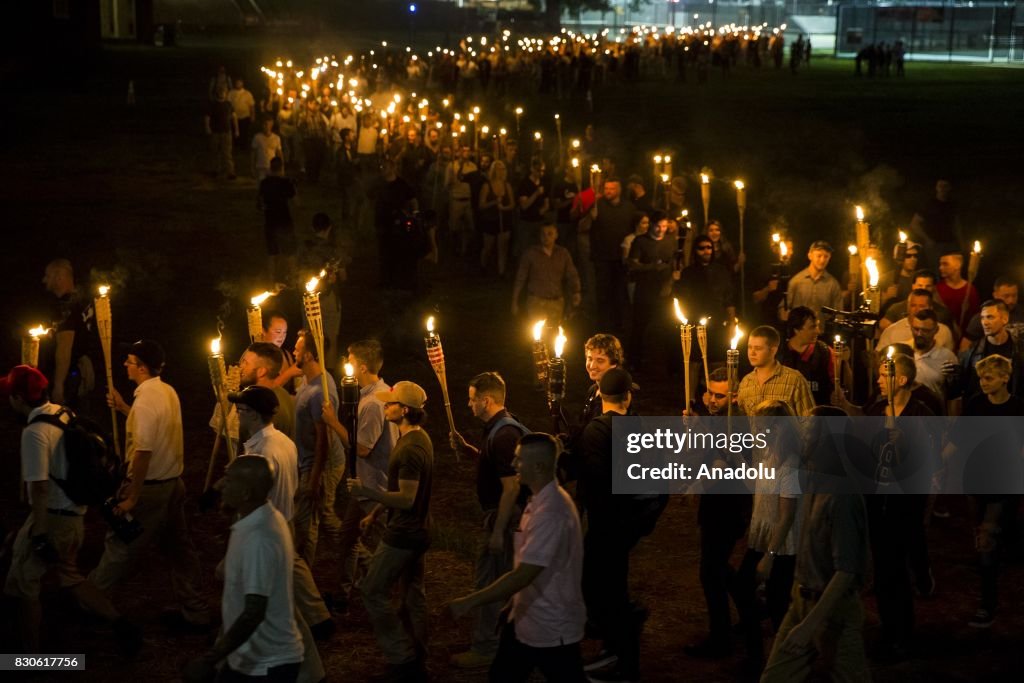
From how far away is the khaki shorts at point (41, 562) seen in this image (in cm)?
737

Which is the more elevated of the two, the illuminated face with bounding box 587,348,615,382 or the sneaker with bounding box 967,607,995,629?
the illuminated face with bounding box 587,348,615,382

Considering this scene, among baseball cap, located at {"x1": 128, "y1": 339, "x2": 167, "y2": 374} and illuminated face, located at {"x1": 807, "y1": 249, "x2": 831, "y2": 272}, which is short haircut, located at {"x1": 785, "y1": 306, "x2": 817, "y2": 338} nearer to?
illuminated face, located at {"x1": 807, "y1": 249, "x2": 831, "y2": 272}

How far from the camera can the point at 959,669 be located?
7.67 meters

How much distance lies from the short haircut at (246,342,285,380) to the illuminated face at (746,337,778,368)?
9.63 ft

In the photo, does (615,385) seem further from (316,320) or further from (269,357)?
(269,357)

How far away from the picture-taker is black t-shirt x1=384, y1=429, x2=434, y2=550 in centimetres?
730

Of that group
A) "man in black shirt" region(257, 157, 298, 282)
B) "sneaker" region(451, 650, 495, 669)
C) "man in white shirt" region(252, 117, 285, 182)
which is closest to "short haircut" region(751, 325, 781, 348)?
"sneaker" region(451, 650, 495, 669)

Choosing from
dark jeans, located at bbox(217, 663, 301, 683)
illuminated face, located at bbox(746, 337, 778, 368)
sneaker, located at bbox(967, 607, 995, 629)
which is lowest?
sneaker, located at bbox(967, 607, 995, 629)

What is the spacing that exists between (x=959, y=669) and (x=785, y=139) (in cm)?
2758

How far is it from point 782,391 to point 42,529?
14.7 feet

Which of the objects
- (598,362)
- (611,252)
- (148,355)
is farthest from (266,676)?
(611,252)

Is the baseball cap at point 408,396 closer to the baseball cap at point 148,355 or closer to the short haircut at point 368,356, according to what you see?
the short haircut at point 368,356

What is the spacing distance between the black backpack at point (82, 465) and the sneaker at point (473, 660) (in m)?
2.17

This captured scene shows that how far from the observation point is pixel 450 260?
20.9 meters
